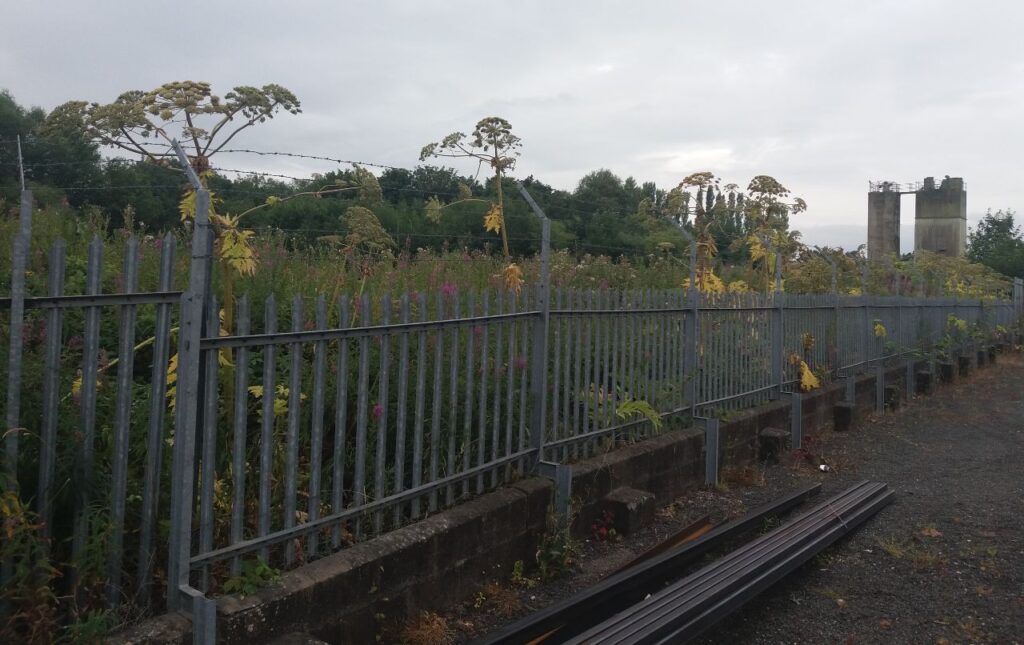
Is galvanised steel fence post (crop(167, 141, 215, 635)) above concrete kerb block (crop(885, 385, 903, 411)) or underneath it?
above

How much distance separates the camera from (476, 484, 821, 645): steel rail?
3531mm

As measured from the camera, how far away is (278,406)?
3680 mm

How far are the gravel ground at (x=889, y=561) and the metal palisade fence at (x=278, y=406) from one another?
26.8 inches

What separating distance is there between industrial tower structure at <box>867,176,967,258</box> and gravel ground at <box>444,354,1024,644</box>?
165 ft

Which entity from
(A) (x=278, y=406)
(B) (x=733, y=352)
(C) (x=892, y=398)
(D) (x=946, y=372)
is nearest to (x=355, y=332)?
(A) (x=278, y=406)

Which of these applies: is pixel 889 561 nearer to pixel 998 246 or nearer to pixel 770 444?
pixel 770 444

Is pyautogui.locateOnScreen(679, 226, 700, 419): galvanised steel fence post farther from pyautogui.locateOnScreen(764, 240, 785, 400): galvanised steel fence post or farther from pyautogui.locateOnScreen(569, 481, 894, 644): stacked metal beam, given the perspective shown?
pyautogui.locateOnScreen(764, 240, 785, 400): galvanised steel fence post

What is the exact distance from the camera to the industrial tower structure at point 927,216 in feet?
179

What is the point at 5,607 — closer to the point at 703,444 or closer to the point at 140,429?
the point at 140,429

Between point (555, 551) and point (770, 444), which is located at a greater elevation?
point (770, 444)

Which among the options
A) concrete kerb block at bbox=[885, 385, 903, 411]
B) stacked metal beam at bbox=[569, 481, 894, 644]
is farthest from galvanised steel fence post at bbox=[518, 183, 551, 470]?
concrete kerb block at bbox=[885, 385, 903, 411]

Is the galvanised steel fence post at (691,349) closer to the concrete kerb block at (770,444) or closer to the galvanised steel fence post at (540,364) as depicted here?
the concrete kerb block at (770,444)

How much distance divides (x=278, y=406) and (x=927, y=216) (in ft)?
197

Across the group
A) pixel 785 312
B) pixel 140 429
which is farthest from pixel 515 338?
pixel 785 312
